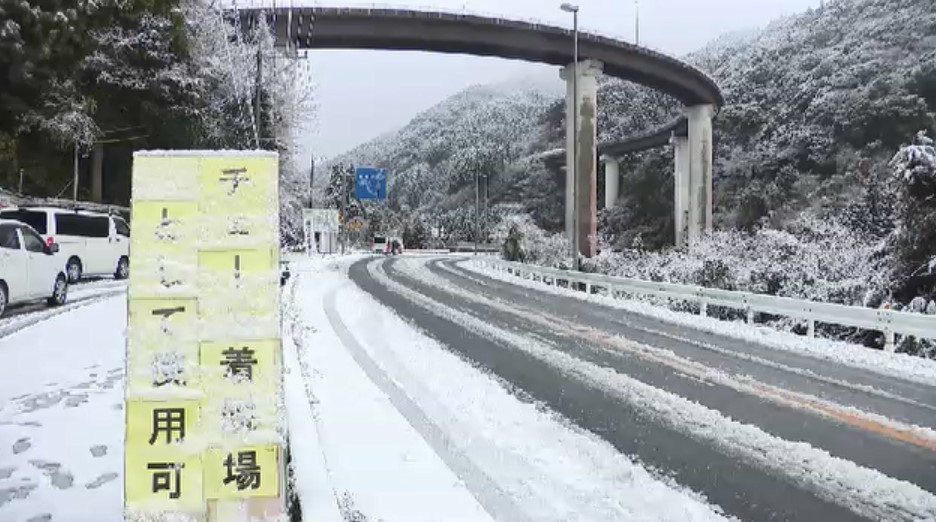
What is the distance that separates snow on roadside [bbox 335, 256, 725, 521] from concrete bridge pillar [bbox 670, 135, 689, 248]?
54.7 metres

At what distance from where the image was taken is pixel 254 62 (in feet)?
129

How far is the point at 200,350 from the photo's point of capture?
393 cm

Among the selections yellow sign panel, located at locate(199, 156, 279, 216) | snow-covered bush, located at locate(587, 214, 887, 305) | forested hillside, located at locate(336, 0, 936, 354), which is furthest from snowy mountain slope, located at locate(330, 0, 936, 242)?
yellow sign panel, located at locate(199, 156, 279, 216)

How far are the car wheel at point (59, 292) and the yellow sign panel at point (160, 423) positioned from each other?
12522mm

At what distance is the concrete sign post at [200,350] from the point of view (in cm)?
389

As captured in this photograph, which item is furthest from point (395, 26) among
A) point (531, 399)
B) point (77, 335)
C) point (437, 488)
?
point (437, 488)

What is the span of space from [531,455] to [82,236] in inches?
645

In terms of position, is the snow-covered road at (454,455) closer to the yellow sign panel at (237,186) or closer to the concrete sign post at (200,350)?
the concrete sign post at (200,350)

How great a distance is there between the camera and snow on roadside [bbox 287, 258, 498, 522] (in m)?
5.05

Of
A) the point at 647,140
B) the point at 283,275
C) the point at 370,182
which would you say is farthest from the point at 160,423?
the point at 647,140

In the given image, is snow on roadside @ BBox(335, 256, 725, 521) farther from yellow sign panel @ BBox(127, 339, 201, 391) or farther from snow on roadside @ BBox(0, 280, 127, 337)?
snow on roadside @ BBox(0, 280, 127, 337)

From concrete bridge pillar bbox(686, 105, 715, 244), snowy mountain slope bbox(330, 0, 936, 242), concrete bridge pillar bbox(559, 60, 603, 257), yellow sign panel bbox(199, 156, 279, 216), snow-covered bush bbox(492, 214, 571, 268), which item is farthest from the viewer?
concrete bridge pillar bbox(686, 105, 715, 244)

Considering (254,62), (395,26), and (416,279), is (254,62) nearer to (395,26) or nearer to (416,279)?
(395,26)

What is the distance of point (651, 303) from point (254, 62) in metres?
26.2
